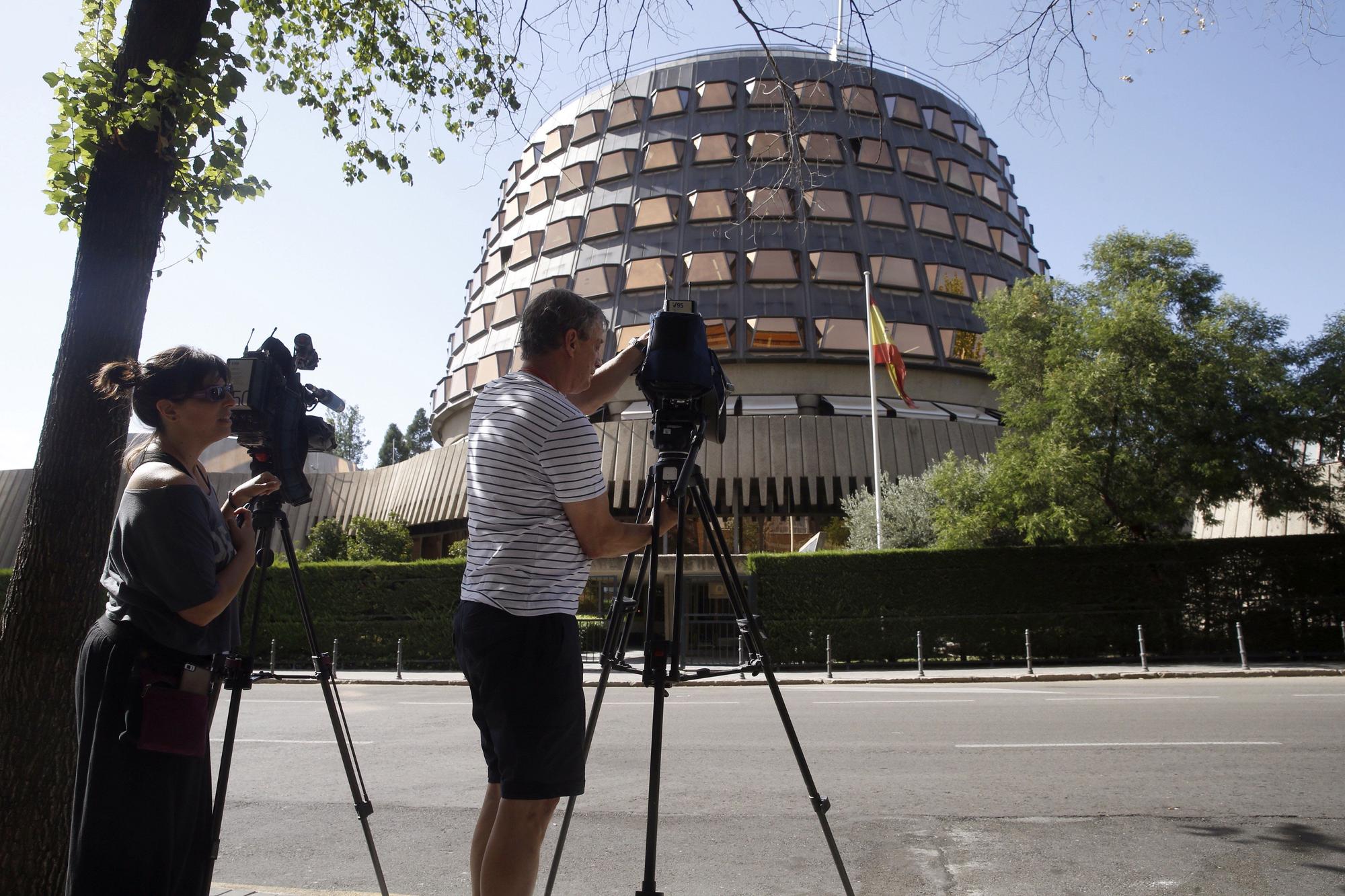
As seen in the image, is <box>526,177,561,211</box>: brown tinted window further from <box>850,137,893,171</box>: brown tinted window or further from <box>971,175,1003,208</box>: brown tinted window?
<box>971,175,1003,208</box>: brown tinted window

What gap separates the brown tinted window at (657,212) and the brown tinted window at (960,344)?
13.2 meters

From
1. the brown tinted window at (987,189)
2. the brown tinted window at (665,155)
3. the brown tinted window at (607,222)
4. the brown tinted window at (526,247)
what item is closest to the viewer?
the brown tinted window at (607,222)

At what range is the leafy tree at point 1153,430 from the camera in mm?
20828

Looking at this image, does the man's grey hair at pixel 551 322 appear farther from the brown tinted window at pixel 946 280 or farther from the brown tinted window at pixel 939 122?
the brown tinted window at pixel 939 122

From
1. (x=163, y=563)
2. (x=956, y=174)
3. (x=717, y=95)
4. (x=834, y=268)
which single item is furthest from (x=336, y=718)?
(x=956, y=174)

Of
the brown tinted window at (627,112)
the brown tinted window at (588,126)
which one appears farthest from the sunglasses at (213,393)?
the brown tinted window at (588,126)

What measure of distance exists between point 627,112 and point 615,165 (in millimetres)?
3860

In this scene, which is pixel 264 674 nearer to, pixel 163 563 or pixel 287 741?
pixel 163 563

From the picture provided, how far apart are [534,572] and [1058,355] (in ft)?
72.8

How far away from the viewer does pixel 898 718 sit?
10758mm

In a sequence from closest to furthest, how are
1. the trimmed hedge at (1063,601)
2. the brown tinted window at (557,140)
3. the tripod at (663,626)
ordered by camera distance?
1. the tripod at (663,626)
2. the trimmed hedge at (1063,601)
3. the brown tinted window at (557,140)

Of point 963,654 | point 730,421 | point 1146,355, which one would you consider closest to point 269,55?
point 963,654

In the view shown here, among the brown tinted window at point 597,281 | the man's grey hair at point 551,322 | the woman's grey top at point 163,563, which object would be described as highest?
the brown tinted window at point 597,281

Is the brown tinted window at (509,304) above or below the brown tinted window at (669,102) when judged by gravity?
below
